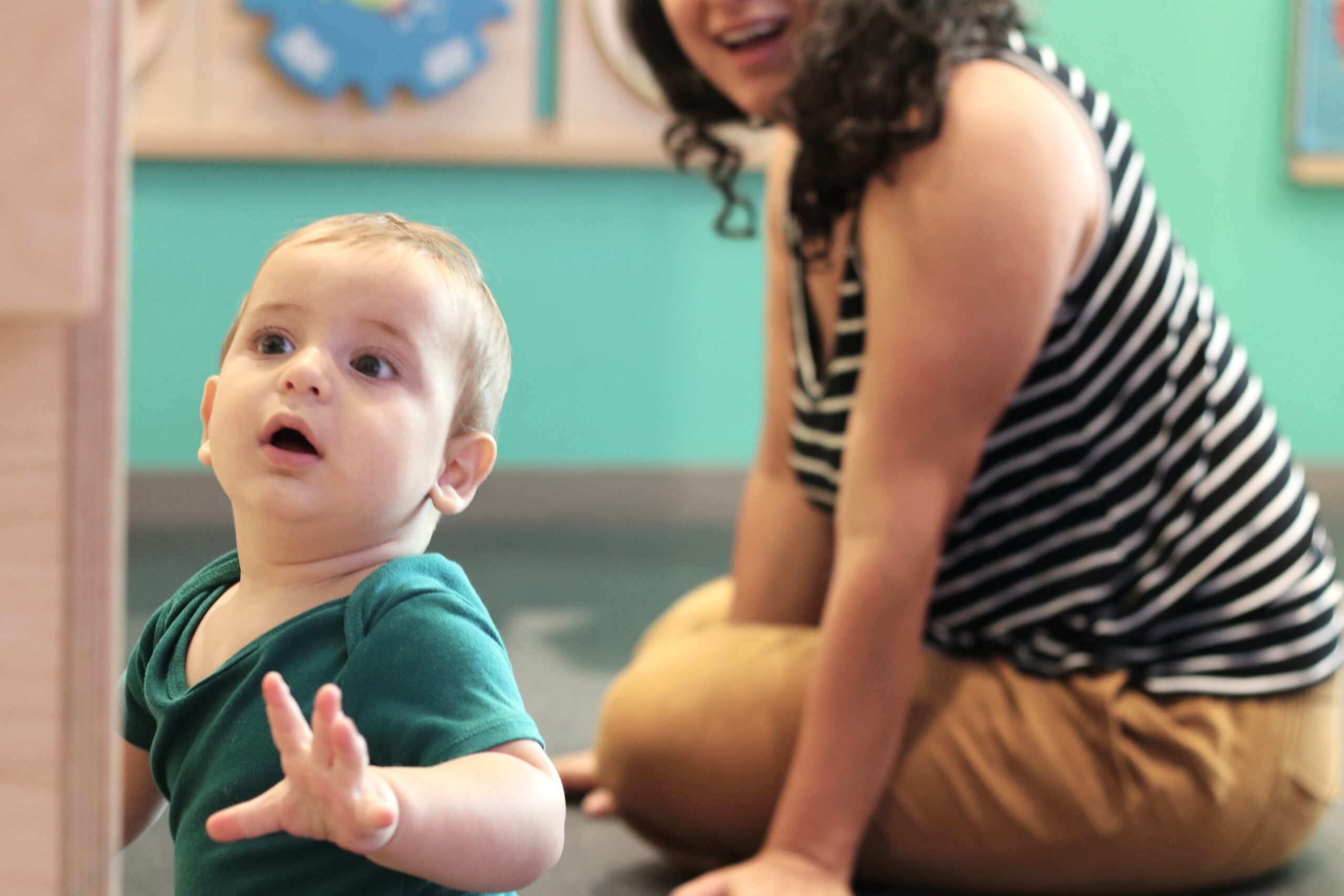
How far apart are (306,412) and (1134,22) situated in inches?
102

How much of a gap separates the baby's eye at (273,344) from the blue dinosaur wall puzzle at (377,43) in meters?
2.00

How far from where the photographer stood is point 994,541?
0.91 m

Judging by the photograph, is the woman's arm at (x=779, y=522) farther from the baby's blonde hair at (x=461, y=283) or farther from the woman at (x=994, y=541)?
the baby's blonde hair at (x=461, y=283)

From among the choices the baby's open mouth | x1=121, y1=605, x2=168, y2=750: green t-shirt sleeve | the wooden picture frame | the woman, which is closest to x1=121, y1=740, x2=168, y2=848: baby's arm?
x1=121, y1=605, x2=168, y2=750: green t-shirt sleeve

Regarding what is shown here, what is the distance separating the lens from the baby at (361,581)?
0.29 meters

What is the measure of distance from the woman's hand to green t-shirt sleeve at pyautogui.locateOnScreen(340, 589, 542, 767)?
1.82ft

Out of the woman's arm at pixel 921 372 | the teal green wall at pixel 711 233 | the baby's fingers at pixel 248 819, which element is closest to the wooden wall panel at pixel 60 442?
the baby's fingers at pixel 248 819

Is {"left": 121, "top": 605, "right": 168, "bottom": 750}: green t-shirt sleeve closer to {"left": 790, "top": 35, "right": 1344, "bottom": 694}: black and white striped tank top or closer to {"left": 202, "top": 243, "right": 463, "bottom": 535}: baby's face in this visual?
{"left": 202, "top": 243, "right": 463, "bottom": 535}: baby's face

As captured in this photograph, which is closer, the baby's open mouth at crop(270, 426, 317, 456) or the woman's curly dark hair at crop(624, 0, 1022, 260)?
the baby's open mouth at crop(270, 426, 317, 456)

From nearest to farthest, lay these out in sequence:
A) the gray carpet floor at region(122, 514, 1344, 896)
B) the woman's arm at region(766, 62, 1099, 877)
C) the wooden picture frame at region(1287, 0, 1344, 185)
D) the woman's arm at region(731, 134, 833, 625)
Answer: the gray carpet floor at region(122, 514, 1344, 896) < the woman's arm at region(766, 62, 1099, 877) < the woman's arm at region(731, 134, 833, 625) < the wooden picture frame at region(1287, 0, 1344, 185)

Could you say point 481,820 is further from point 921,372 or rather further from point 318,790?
point 921,372

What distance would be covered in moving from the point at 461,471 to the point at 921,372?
52cm

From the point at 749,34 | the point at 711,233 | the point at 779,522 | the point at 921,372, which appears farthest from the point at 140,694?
the point at 711,233

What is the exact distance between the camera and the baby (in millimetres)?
291
